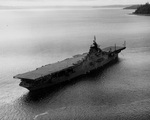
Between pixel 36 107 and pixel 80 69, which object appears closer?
pixel 36 107

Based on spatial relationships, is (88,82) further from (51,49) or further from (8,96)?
(51,49)

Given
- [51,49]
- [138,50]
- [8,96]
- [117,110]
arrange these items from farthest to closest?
1. [51,49]
2. [138,50]
3. [8,96]
4. [117,110]

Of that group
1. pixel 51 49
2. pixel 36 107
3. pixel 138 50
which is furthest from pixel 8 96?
pixel 138 50

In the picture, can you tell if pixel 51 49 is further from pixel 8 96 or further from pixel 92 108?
pixel 92 108

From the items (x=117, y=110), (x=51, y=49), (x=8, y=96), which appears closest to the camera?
(x=117, y=110)

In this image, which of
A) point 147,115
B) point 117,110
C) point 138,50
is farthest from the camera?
point 138,50

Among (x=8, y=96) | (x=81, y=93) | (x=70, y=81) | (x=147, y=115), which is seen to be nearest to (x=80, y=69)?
(x=70, y=81)
